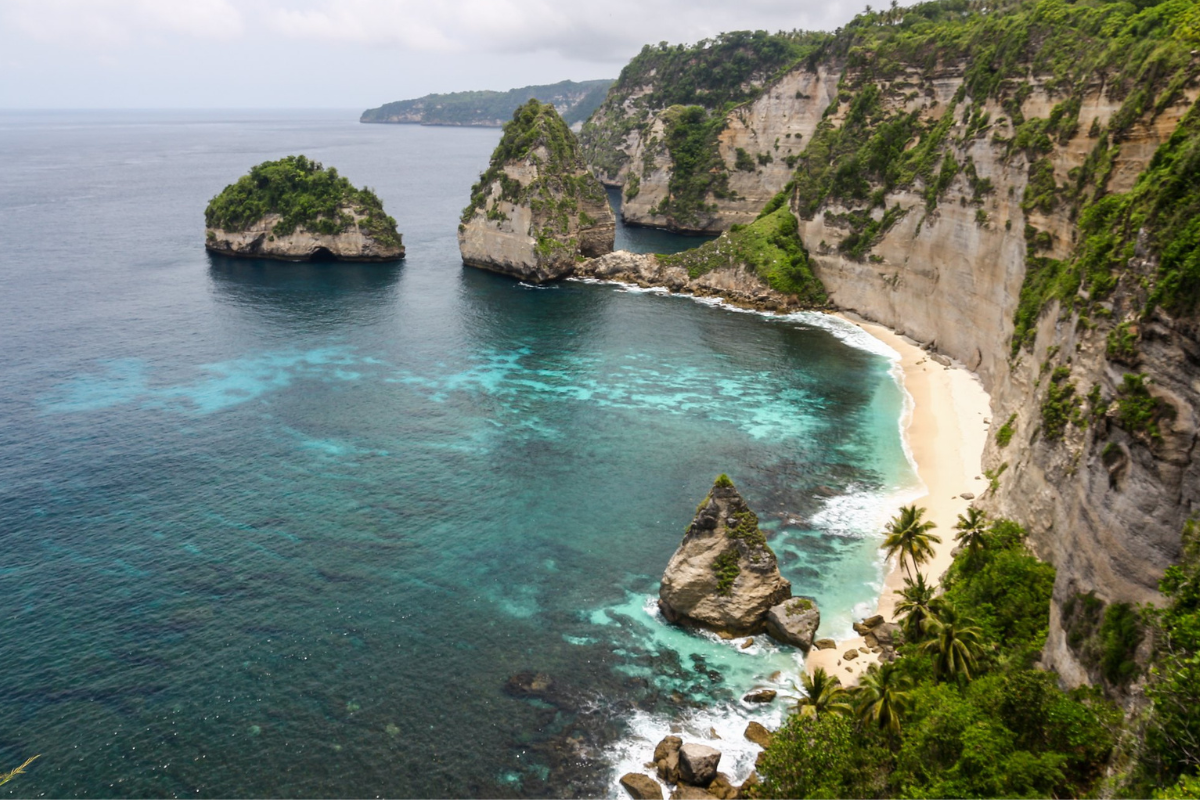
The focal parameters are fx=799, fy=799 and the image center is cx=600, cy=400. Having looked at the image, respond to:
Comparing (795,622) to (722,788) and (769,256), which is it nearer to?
(722,788)

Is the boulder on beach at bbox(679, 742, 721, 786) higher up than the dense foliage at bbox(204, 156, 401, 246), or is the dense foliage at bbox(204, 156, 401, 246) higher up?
the dense foliage at bbox(204, 156, 401, 246)

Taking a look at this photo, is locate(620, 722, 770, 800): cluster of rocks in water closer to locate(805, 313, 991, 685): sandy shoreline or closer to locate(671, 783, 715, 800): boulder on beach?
locate(671, 783, 715, 800): boulder on beach

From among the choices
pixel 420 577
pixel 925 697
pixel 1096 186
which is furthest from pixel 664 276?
pixel 925 697

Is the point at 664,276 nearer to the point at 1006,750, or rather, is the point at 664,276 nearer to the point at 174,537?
the point at 174,537

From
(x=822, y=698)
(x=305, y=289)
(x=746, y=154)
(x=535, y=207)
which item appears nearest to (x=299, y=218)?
(x=305, y=289)

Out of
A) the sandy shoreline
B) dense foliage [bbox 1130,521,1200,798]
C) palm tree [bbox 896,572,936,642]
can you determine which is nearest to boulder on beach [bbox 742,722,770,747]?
the sandy shoreline

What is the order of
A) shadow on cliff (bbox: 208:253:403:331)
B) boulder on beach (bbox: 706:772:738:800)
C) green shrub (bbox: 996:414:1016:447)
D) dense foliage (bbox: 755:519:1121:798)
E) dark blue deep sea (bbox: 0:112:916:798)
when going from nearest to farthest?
dense foliage (bbox: 755:519:1121:798) < boulder on beach (bbox: 706:772:738:800) < dark blue deep sea (bbox: 0:112:916:798) < green shrub (bbox: 996:414:1016:447) < shadow on cliff (bbox: 208:253:403:331)
